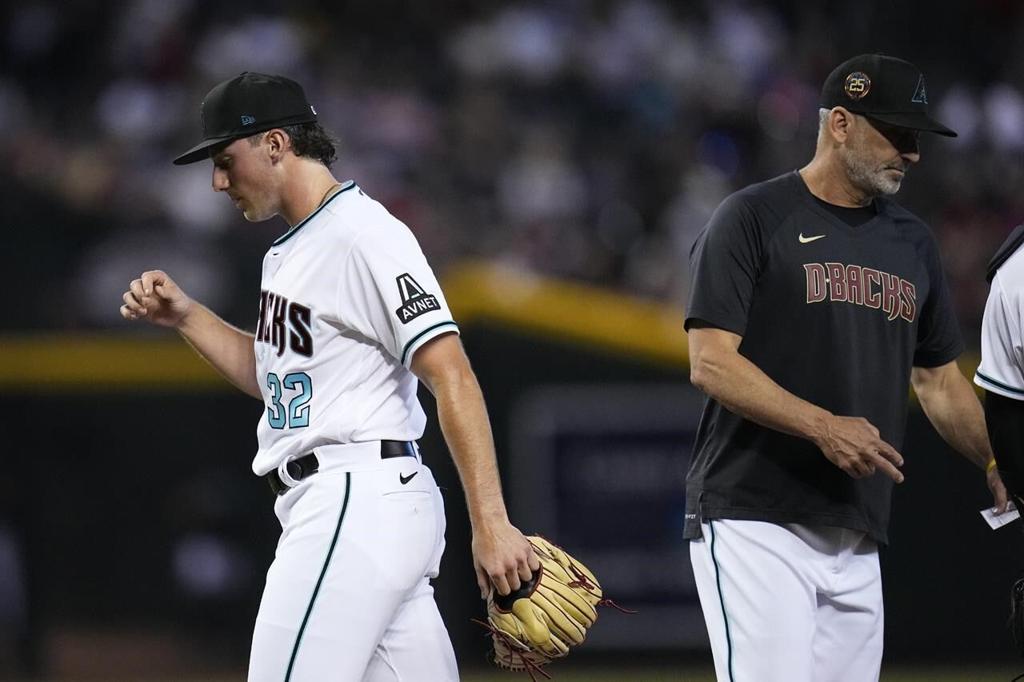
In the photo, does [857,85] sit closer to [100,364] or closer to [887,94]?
[887,94]

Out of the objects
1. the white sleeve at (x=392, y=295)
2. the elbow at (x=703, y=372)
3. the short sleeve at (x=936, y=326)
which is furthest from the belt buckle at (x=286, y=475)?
the short sleeve at (x=936, y=326)

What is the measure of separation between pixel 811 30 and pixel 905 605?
6292 mm

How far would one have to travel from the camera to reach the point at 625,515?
723cm

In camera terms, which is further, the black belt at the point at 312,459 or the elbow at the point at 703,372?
the elbow at the point at 703,372

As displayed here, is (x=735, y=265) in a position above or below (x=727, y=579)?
above

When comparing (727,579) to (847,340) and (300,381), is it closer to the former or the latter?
(847,340)

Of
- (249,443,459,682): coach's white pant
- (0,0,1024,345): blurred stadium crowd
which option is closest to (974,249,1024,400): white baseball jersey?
(249,443,459,682): coach's white pant

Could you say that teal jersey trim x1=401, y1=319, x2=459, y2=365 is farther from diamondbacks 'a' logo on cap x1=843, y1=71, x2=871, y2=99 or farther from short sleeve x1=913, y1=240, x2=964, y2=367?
short sleeve x1=913, y1=240, x2=964, y2=367

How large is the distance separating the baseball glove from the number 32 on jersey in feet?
1.92

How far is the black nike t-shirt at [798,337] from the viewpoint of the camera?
3742 millimetres

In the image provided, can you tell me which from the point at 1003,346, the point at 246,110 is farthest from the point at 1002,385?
the point at 246,110

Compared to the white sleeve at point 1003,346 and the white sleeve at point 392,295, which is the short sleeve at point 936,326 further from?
the white sleeve at point 392,295

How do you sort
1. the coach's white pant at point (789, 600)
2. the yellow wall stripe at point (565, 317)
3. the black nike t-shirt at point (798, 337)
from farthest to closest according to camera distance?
the yellow wall stripe at point (565, 317) < the black nike t-shirt at point (798, 337) < the coach's white pant at point (789, 600)

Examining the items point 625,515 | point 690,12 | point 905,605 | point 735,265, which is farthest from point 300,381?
point 690,12
